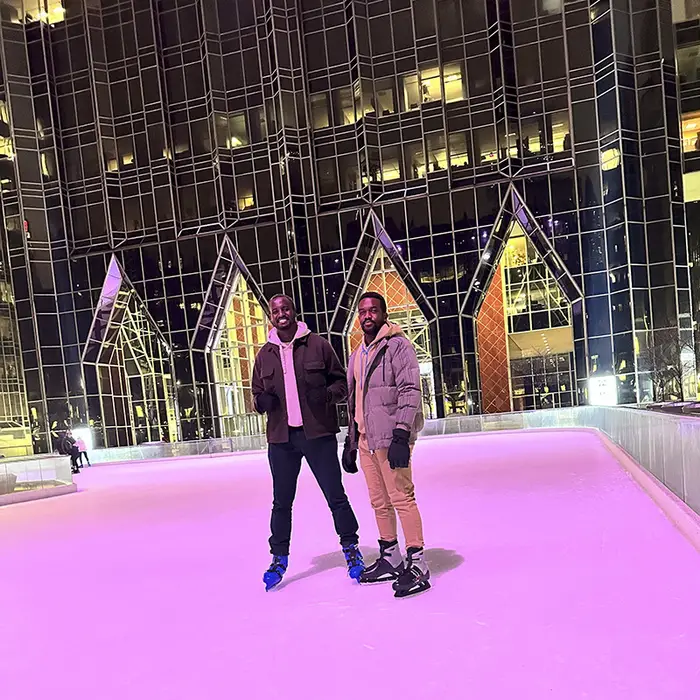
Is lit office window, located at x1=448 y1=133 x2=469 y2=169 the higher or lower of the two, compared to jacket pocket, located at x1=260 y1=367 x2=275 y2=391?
higher

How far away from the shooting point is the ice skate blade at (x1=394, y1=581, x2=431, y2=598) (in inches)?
130

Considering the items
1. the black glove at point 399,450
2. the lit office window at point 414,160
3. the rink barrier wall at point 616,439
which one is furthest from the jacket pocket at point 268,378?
the lit office window at point 414,160

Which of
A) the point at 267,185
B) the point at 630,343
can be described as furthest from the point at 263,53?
the point at 630,343

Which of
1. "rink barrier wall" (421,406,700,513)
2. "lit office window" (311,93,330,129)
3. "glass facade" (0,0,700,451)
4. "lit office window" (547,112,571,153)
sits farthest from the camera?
"lit office window" (311,93,330,129)

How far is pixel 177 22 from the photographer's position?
2339 centimetres

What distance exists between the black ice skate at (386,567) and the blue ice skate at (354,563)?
0.04 meters

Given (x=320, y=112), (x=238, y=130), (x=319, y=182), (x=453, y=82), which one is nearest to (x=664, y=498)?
(x=319, y=182)

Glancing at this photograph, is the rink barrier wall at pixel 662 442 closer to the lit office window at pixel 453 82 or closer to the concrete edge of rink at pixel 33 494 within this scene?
the concrete edge of rink at pixel 33 494

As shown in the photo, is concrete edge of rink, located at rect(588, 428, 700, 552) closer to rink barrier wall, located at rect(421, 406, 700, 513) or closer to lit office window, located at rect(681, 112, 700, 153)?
rink barrier wall, located at rect(421, 406, 700, 513)

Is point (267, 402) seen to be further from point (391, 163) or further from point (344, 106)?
point (344, 106)

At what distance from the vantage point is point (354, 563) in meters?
3.71

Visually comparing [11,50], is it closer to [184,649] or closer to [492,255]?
[492,255]

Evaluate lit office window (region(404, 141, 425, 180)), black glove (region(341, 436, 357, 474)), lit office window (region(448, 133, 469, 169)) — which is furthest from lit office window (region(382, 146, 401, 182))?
black glove (region(341, 436, 357, 474))

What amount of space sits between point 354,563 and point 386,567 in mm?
208
